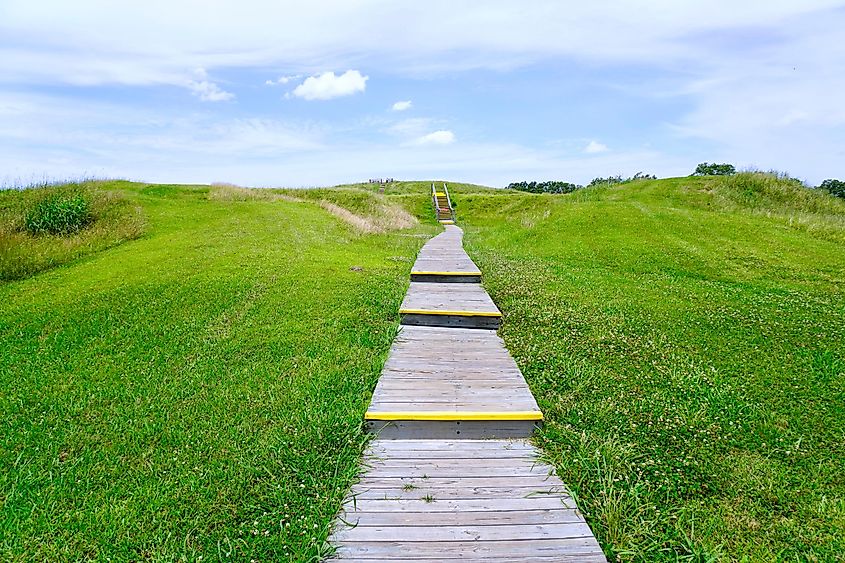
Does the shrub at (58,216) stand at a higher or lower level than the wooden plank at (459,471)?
higher

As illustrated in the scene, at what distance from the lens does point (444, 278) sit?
9188mm

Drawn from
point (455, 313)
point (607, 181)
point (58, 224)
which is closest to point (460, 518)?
point (455, 313)

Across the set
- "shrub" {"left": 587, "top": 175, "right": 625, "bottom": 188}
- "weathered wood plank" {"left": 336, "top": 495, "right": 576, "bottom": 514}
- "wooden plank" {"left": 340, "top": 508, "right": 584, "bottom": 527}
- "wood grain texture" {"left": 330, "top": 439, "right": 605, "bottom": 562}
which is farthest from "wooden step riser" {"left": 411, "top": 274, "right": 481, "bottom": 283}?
"shrub" {"left": 587, "top": 175, "right": 625, "bottom": 188}

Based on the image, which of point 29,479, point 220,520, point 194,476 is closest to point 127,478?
point 194,476

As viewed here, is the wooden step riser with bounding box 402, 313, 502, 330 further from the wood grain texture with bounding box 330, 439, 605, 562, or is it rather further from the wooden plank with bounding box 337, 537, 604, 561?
the wooden plank with bounding box 337, 537, 604, 561

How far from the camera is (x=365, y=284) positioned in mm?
8633

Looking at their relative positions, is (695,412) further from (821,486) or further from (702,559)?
(702,559)

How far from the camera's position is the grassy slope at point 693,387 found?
3.45 metres

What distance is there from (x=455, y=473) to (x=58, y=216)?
14767 mm

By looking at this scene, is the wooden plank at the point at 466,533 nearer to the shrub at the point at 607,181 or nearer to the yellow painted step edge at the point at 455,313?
the yellow painted step edge at the point at 455,313

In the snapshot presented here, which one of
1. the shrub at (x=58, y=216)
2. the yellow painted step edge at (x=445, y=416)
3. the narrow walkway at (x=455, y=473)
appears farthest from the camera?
the shrub at (x=58, y=216)

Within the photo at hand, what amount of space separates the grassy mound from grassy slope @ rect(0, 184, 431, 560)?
1.65m

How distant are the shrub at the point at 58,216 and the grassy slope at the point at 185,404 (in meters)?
4.87

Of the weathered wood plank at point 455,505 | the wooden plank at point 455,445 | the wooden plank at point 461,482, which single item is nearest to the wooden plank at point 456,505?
the weathered wood plank at point 455,505
